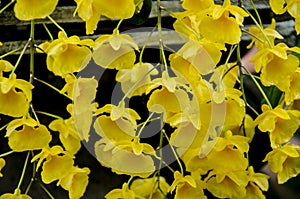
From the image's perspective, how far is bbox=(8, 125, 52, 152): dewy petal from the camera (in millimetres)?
673

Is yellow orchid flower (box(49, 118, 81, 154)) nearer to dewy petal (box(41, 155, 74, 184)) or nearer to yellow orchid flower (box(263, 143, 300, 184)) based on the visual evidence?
dewy petal (box(41, 155, 74, 184))

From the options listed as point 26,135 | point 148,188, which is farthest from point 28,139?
point 148,188

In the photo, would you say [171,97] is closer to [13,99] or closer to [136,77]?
[136,77]

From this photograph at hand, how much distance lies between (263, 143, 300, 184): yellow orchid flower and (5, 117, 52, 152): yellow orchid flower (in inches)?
12.0

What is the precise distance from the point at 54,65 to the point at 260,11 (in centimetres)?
60

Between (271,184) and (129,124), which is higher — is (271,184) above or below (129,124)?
below

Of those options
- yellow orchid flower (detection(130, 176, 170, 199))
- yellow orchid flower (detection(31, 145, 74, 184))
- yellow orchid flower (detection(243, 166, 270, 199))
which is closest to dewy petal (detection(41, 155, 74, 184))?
yellow orchid flower (detection(31, 145, 74, 184))

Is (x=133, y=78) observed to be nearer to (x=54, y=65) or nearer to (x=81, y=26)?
(x=54, y=65)

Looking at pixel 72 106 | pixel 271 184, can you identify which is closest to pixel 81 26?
pixel 72 106

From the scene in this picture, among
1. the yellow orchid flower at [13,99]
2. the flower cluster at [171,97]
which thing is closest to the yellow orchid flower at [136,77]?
the flower cluster at [171,97]

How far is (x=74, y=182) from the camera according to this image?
0.76 meters

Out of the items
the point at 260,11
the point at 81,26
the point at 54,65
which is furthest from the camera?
the point at 260,11

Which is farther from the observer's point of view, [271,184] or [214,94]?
[271,184]

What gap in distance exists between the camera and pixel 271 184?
1.02 meters
